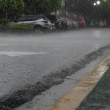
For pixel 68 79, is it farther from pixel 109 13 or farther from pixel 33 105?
pixel 109 13

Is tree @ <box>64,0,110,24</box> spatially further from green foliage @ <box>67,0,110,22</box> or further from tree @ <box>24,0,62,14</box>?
tree @ <box>24,0,62,14</box>

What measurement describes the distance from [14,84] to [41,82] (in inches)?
19.5

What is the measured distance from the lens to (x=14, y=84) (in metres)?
5.85

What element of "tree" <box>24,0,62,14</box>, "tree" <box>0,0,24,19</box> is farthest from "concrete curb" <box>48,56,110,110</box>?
"tree" <box>24,0,62,14</box>

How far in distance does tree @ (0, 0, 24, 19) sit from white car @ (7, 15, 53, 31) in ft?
2.76

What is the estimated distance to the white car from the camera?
1025 inches

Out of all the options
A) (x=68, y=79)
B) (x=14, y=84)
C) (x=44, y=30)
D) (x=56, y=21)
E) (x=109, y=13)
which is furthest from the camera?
(x=109, y=13)

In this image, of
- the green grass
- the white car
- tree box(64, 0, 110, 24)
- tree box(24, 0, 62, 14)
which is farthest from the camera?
tree box(64, 0, 110, 24)

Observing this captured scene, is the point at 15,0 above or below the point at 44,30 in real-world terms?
above

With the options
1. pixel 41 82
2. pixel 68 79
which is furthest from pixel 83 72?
pixel 41 82

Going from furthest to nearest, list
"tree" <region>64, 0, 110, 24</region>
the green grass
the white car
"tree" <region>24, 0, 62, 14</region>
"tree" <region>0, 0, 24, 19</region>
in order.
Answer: "tree" <region>64, 0, 110, 24</region> → "tree" <region>24, 0, 62, 14</region> → "tree" <region>0, 0, 24, 19</region> → the white car → the green grass

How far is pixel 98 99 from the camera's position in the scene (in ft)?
14.1

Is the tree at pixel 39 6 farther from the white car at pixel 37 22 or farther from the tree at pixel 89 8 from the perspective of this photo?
the tree at pixel 89 8

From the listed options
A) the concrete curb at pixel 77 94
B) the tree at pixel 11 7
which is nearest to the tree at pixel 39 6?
the tree at pixel 11 7
